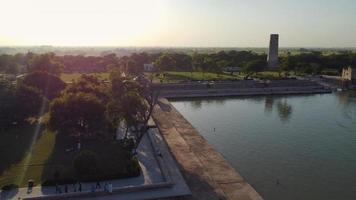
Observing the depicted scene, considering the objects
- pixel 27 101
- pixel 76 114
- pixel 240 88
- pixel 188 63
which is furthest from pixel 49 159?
pixel 188 63

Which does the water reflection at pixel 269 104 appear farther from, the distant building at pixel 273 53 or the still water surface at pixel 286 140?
the distant building at pixel 273 53

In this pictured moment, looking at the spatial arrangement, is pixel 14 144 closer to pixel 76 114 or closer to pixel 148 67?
pixel 76 114

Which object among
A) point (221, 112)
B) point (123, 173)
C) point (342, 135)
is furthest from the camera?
point (221, 112)

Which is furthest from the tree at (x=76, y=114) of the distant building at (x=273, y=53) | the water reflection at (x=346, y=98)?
the distant building at (x=273, y=53)

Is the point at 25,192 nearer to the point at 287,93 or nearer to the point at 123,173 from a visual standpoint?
the point at 123,173

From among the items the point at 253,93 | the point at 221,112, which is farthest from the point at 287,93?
the point at 221,112

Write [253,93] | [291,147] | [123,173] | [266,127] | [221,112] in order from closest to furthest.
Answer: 1. [123,173]
2. [291,147]
3. [266,127]
4. [221,112]
5. [253,93]
